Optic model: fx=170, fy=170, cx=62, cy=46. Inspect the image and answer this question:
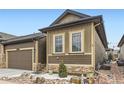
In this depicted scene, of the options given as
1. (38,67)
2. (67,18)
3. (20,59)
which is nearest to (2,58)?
(20,59)

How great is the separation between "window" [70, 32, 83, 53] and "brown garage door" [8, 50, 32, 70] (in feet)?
16.7

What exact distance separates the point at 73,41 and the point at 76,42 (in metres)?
0.27

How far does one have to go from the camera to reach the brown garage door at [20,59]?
620 inches

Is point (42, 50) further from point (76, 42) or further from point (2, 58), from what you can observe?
point (2, 58)

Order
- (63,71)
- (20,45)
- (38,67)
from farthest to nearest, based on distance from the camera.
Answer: (20,45), (38,67), (63,71)

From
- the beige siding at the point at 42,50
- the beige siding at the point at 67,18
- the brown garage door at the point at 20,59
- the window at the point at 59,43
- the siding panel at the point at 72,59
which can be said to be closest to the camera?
the siding panel at the point at 72,59

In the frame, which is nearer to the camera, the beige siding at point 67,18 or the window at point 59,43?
the window at point 59,43

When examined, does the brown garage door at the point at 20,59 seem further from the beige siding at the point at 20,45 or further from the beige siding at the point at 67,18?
the beige siding at the point at 67,18

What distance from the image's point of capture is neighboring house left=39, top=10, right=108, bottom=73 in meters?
11.3

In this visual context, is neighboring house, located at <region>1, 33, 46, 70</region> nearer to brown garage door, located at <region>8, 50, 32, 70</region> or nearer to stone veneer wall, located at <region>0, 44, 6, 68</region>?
brown garage door, located at <region>8, 50, 32, 70</region>

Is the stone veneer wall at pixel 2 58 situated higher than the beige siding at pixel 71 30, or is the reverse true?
the beige siding at pixel 71 30

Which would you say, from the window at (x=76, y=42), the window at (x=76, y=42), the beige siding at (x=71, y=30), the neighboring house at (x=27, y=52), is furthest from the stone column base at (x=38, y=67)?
the window at (x=76, y=42)

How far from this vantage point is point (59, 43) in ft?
42.6

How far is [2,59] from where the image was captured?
18828 mm
